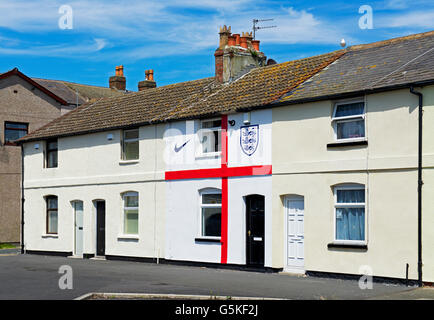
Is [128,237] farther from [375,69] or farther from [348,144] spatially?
[375,69]

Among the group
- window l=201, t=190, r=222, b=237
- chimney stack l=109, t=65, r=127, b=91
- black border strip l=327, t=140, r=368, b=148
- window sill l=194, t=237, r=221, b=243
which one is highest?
chimney stack l=109, t=65, r=127, b=91

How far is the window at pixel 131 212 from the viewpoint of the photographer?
2595 cm

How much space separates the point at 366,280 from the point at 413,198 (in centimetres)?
249

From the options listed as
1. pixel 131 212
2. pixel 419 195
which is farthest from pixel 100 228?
pixel 419 195

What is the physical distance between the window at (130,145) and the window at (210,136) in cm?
380

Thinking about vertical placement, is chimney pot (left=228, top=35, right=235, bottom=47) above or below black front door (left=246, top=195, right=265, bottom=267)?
above

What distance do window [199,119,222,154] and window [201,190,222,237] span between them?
4.87 feet

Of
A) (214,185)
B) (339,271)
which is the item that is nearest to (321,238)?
(339,271)

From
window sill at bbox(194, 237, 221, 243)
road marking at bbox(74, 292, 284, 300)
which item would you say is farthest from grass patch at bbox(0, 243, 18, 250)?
road marking at bbox(74, 292, 284, 300)

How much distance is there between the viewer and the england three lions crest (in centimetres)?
2141

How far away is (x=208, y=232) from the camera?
23000 millimetres

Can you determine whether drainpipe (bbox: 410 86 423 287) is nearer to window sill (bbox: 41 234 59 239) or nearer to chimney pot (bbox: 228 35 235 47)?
chimney pot (bbox: 228 35 235 47)

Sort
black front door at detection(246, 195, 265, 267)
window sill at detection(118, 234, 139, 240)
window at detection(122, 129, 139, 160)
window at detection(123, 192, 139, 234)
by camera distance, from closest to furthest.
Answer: black front door at detection(246, 195, 265, 267), window sill at detection(118, 234, 139, 240), window at detection(123, 192, 139, 234), window at detection(122, 129, 139, 160)

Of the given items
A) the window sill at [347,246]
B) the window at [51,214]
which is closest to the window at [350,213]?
the window sill at [347,246]
